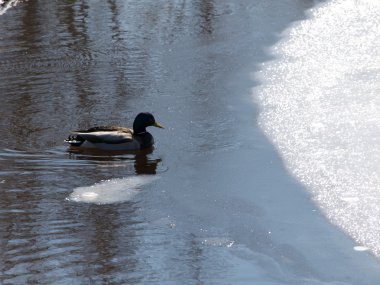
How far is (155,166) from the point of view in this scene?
8.49 meters

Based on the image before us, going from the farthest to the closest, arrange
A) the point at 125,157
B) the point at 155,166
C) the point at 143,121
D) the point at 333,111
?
the point at 333,111
the point at 143,121
the point at 125,157
the point at 155,166

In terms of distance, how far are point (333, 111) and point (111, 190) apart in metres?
2.73

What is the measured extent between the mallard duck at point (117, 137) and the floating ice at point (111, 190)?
0.87m

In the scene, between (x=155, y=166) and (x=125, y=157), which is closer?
(x=155, y=166)

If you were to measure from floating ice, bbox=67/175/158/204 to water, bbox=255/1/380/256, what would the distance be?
1.25 metres

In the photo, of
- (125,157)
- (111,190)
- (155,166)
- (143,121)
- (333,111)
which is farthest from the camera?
(333,111)

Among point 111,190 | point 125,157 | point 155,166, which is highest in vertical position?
point 111,190

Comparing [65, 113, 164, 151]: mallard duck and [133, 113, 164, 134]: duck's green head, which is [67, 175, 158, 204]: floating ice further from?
[133, 113, 164, 134]: duck's green head

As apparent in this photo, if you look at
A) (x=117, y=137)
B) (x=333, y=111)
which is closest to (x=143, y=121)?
(x=117, y=137)

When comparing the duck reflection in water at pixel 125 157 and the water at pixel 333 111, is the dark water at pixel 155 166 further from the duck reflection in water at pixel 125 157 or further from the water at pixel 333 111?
the water at pixel 333 111

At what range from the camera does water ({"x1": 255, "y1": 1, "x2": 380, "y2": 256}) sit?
7.22 meters

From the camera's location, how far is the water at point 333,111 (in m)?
7.22

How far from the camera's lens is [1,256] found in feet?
20.8

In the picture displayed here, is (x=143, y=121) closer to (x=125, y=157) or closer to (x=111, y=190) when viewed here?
(x=125, y=157)
